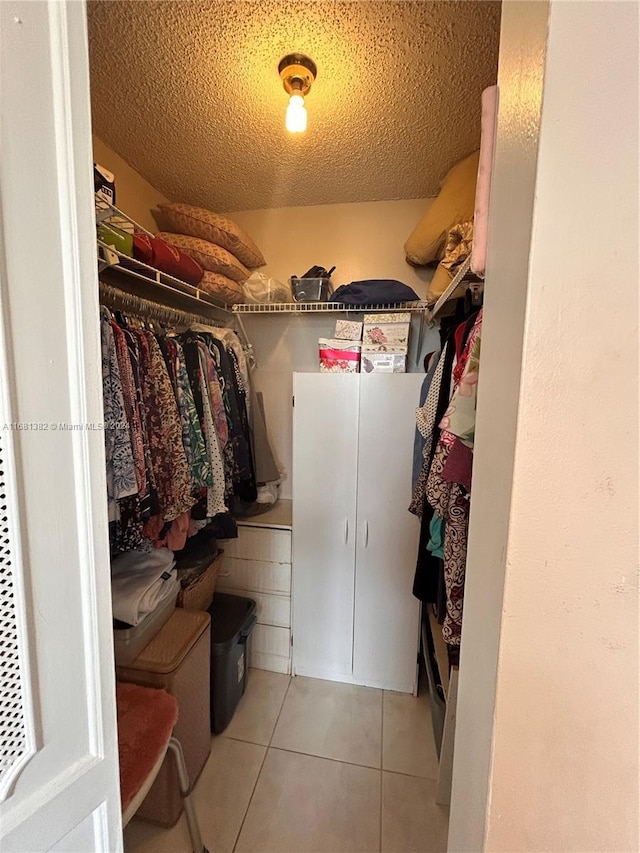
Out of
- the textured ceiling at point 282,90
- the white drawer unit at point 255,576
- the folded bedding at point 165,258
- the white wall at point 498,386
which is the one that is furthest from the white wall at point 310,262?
the white wall at point 498,386

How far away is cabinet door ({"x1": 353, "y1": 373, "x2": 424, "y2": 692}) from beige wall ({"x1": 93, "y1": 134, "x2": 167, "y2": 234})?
4.46ft

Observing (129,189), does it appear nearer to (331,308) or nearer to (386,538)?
(331,308)

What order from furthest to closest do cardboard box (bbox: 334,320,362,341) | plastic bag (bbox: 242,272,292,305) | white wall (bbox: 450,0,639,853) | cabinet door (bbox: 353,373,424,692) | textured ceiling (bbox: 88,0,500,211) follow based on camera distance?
plastic bag (bbox: 242,272,292,305) → cardboard box (bbox: 334,320,362,341) → cabinet door (bbox: 353,373,424,692) → textured ceiling (bbox: 88,0,500,211) → white wall (bbox: 450,0,639,853)

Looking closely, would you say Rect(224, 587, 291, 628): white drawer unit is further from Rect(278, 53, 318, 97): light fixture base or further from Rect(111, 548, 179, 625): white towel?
Rect(278, 53, 318, 97): light fixture base

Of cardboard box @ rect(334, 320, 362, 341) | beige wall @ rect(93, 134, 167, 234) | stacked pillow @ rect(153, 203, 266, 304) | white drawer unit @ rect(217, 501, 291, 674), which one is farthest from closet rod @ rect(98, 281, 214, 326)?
white drawer unit @ rect(217, 501, 291, 674)

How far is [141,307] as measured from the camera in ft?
4.99

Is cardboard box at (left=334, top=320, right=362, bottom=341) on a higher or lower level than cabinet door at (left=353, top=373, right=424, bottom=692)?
higher

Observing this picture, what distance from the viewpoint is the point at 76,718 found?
54 centimetres

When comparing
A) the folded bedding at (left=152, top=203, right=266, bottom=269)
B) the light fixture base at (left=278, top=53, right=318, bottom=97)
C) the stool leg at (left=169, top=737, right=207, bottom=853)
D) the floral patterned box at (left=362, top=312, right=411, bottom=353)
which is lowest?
the stool leg at (left=169, top=737, right=207, bottom=853)

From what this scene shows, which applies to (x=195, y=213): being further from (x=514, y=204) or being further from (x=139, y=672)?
(x=139, y=672)

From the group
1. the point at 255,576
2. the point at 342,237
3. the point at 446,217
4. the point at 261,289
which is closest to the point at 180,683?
the point at 255,576

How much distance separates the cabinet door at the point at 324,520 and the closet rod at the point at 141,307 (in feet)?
2.11

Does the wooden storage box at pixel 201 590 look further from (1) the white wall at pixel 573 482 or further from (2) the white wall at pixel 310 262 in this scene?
(1) the white wall at pixel 573 482

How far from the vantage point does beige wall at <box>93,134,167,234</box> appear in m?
1.58
